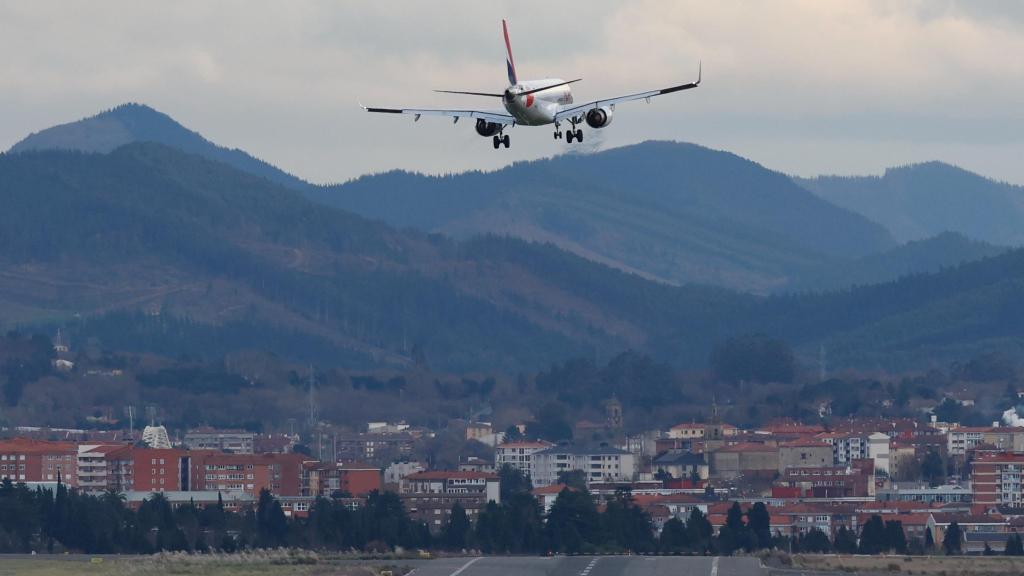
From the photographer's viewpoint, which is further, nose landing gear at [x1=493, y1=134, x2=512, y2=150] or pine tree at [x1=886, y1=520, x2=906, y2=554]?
pine tree at [x1=886, y1=520, x2=906, y2=554]

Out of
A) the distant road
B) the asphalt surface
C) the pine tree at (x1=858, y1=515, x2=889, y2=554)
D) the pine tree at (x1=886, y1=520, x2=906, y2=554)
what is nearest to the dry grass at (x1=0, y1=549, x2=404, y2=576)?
the distant road

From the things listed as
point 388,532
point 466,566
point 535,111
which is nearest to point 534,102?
point 535,111

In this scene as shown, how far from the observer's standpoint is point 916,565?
162875 mm

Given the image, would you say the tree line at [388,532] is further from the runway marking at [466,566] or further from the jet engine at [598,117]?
the jet engine at [598,117]

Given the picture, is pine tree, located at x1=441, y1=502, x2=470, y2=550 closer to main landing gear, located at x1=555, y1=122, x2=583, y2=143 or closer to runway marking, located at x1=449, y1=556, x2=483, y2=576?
runway marking, located at x1=449, y1=556, x2=483, y2=576

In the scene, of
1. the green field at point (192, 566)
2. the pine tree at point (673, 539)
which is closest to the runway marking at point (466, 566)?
the green field at point (192, 566)

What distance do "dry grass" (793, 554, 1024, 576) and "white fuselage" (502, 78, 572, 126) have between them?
50.1 meters

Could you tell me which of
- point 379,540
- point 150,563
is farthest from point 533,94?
point 379,540

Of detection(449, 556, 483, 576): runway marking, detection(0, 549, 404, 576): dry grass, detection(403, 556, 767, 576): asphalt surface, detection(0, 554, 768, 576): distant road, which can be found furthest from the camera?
detection(0, 554, 768, 576): distant road

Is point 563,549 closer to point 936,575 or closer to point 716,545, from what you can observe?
point 716,545

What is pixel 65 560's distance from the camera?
157125 millimetres

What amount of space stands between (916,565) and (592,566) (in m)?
23.8

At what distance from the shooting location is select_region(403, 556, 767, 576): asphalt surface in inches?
5556

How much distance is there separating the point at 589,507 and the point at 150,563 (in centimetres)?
5122
